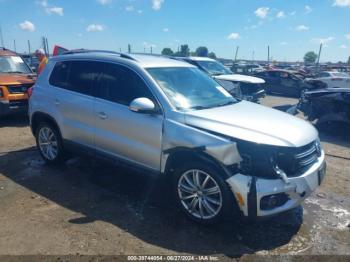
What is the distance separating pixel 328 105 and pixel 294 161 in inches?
215

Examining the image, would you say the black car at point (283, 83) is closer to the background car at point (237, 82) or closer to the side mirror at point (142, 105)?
the background car at point (237, 82)

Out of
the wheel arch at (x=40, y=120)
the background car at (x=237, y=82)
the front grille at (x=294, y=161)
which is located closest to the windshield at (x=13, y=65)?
the wheel arch at (x=40, y=120)

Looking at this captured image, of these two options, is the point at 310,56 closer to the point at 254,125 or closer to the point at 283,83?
the point at 283,83

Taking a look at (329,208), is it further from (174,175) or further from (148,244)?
(148,244)

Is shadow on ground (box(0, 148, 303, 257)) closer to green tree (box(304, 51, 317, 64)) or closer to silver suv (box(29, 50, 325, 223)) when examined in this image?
silver suv (box(29, 50, 325, 223))

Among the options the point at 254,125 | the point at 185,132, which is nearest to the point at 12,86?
the point at 185,132

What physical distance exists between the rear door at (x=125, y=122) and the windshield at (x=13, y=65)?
6548 millimetres

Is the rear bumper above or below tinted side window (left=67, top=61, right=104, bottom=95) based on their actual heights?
below

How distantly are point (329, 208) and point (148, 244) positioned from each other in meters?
2.61

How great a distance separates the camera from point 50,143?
18.7 ft

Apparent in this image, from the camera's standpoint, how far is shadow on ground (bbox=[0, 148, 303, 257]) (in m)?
3.58

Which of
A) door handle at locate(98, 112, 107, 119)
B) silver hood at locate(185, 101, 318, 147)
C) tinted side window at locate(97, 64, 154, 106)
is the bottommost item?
door handle at locate(98, 112, 107, 119)

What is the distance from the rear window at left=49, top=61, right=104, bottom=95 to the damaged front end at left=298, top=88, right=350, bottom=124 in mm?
5938

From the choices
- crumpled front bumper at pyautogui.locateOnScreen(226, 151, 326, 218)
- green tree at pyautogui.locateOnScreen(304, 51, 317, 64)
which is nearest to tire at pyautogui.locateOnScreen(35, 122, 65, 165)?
crumpled front bumper at pyautogui.locateOnScreen(226, 151, 326, 218)
